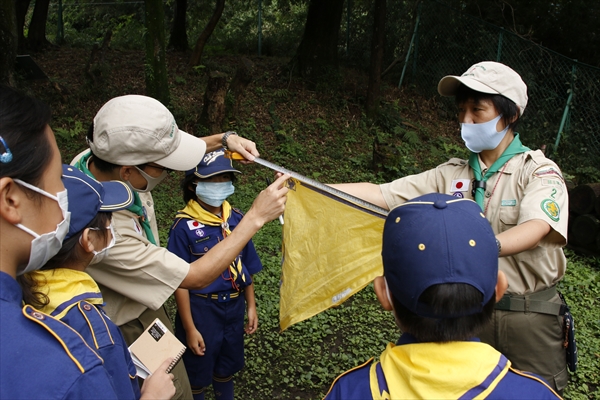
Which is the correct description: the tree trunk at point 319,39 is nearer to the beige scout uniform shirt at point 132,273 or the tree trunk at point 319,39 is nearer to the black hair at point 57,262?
the beige scout uniform shirt at point 132,273

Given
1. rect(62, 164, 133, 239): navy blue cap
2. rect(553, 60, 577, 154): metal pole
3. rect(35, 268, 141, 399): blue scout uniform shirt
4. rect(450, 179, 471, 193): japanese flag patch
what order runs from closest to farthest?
rect(35, 268, 141, 399): blue scout uniform shirt < rect(62, 164, 133, 239): navy blue cap < rect(450, 179, 471, 193): japanese flag patch < rect(553, 60, 577, 154): metal pole

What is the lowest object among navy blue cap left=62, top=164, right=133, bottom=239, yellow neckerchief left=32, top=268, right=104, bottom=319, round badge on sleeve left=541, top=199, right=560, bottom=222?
yellow neckerchief left=32, top=268, right=104, bottom=319

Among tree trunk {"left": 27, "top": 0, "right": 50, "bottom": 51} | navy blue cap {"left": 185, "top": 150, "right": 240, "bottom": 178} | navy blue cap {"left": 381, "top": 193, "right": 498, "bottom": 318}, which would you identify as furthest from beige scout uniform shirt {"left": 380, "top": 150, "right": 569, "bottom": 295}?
tree trunk {"left": 27, "top": 0, "right": 50, "bottom": 51}

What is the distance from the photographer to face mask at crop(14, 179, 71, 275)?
1322 mm

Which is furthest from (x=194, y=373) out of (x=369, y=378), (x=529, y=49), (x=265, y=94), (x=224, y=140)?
(x=529, y=49)

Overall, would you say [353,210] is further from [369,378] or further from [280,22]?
[280,22]

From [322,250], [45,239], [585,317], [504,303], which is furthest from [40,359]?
[585,317]

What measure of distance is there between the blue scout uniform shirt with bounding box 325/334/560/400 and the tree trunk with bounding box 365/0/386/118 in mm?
9343

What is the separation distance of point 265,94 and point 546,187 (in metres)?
8.96

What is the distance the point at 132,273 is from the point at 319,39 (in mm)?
9805

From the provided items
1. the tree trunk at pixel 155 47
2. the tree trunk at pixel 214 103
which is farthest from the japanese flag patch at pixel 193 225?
the tree trunk at pixel 155 47

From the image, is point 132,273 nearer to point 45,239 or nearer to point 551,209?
point 45,239

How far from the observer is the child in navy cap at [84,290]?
1.49m

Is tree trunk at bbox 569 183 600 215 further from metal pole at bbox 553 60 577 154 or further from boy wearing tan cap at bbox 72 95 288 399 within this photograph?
boy wearing tan cap at bbox 72 95 288 399
